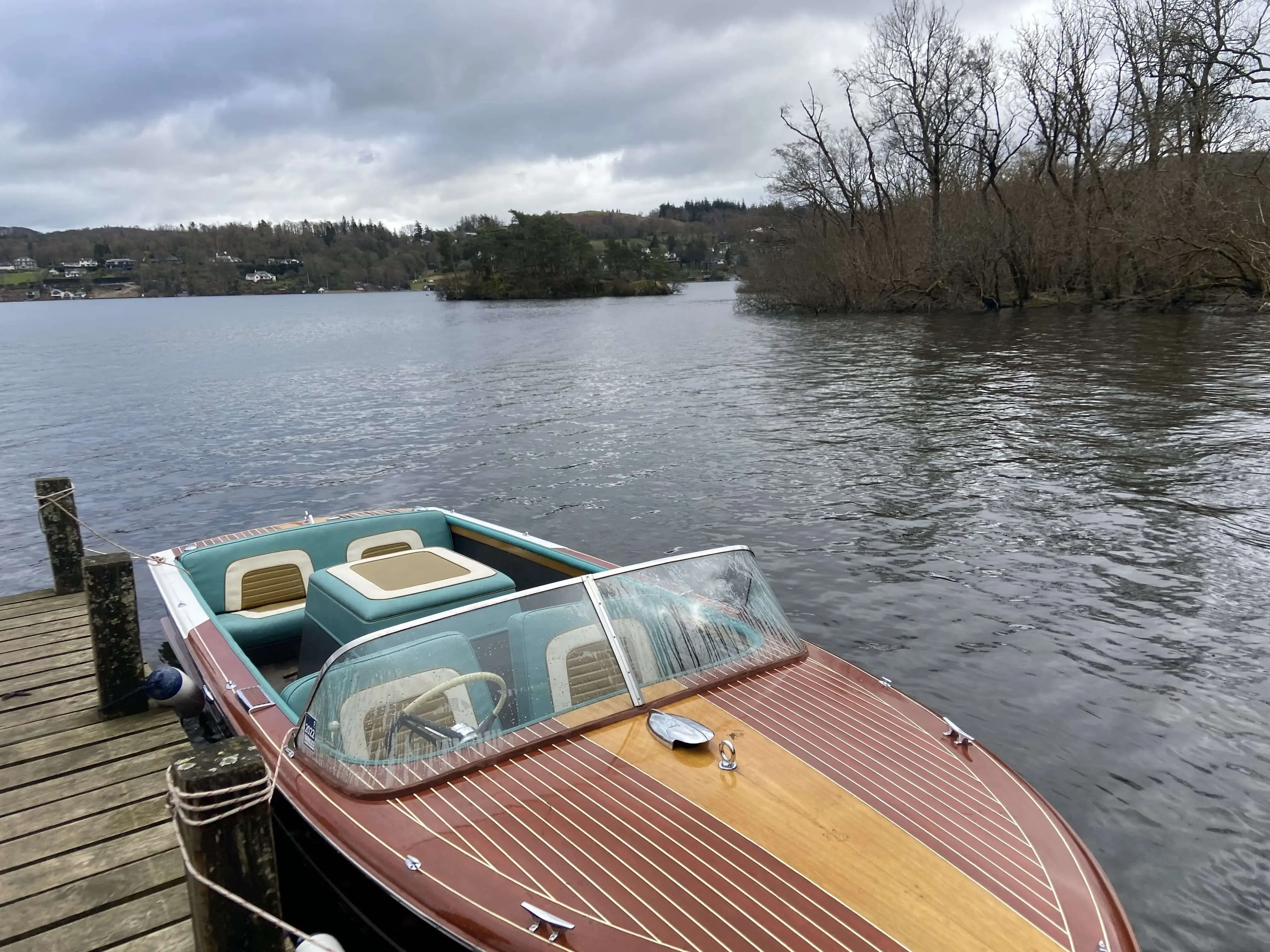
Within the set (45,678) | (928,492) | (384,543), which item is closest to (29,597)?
(45,678)

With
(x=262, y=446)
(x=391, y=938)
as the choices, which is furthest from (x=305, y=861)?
(x=262, y=446)

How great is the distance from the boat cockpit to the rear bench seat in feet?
2.91

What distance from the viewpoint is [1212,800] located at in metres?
5.29

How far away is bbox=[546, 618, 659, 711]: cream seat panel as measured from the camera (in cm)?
409

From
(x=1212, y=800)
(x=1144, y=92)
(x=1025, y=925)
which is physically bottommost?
(x=1212, y=800)

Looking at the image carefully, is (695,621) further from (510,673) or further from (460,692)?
(460,692)

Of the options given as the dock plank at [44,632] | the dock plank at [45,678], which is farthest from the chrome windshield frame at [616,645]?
the dock plank at [44,632]

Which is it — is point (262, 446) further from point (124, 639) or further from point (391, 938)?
point (391, 938)

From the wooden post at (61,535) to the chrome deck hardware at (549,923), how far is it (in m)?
7.25

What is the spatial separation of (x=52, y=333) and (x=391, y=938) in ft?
246

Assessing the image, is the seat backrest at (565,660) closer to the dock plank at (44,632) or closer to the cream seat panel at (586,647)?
the cream seat panel at (586,647)

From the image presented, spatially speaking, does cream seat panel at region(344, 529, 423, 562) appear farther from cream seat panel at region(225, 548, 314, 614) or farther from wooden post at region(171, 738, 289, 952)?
wooden post at region(171, 738, 289, 952)

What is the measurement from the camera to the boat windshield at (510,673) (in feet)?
12.4

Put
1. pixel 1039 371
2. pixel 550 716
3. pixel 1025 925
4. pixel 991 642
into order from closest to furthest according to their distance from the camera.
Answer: pixel 1025 925 < pixel 550 716 < pixel 991 642 < pixel 1039 371
